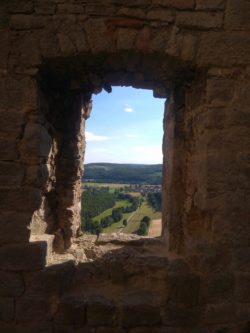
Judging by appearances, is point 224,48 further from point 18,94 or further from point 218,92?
point 18,94

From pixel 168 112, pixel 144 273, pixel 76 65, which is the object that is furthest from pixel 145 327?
pixel 76 65

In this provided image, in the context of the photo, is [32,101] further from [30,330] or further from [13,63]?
[30,330]

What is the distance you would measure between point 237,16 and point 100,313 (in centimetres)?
267

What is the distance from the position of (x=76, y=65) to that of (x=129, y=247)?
72.1 inches

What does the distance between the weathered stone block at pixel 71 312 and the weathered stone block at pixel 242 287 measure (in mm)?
1268

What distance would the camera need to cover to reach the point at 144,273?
308cm

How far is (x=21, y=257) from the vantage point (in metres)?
2.69

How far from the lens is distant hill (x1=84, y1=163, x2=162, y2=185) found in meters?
28.3

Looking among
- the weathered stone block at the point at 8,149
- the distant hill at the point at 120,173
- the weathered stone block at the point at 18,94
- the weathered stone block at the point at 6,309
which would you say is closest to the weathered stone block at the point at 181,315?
the weathered stone block at the point at 6,309

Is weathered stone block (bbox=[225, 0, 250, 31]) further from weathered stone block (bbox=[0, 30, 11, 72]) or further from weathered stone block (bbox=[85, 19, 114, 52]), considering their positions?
weathered stone block (bbox=[0, 30, 11, 72])

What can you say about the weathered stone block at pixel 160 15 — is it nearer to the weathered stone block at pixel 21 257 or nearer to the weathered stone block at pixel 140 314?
Result: the weathered stone block at pixel 21 257

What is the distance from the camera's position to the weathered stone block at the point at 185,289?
2.81 meters

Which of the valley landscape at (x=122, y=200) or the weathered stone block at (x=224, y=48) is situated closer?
the weathered stone block at (x=224, y=48)

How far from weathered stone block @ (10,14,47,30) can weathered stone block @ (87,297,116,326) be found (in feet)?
7.42
